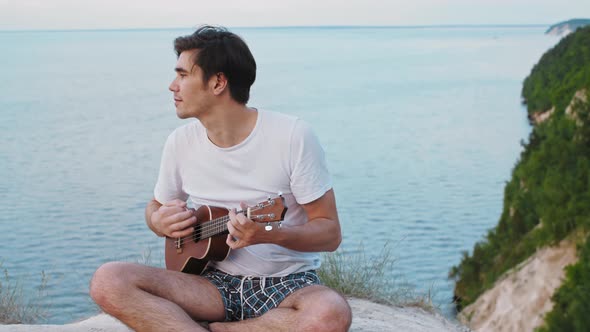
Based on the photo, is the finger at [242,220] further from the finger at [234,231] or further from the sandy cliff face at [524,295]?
the sandy cliff face at [524,295]

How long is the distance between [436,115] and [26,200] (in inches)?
1158

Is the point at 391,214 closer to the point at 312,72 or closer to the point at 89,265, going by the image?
the point at 89,265

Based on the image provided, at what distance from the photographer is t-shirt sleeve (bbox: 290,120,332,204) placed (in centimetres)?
376

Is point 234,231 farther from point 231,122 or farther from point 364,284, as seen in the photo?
point 364,284

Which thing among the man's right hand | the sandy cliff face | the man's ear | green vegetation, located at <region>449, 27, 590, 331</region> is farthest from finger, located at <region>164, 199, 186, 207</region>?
the sandy cliff face

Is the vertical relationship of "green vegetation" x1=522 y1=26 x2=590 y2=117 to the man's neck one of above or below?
above

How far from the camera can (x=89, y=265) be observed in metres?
17.9

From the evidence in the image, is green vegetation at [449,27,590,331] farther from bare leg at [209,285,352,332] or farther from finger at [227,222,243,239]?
finger at [227,222,243,239]

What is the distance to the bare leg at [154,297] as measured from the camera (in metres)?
3.67

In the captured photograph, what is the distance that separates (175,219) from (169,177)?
305 mm

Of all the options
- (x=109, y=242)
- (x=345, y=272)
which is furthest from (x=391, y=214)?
(x=345, y=272)

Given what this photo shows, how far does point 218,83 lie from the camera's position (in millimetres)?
3861

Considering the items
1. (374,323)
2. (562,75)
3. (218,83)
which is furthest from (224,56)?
(562,75)

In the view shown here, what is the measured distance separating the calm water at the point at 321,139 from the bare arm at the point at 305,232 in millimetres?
3038
